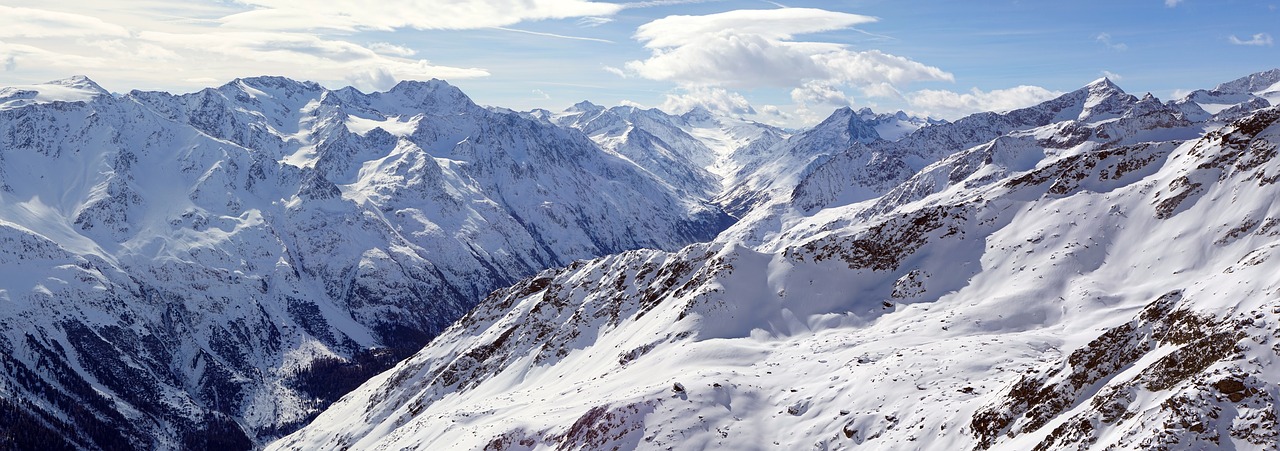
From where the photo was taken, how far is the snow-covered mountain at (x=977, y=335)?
125 feet

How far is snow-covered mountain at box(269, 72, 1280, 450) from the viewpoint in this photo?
3803 cm

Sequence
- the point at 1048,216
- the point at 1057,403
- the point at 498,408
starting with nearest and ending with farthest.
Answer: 1. the point at 1057,403
2. the point at 1048,216
3. the point at 498,408

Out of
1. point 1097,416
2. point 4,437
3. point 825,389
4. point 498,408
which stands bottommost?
point 4,437

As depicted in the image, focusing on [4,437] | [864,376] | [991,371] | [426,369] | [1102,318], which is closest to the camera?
[991,371]

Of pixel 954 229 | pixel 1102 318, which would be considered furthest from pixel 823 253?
pixel 1102 318

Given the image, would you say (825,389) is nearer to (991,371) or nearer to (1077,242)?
(991,371)

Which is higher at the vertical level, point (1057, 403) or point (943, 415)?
point (1057, 403)

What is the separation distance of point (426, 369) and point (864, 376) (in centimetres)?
11443

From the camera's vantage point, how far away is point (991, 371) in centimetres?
5412

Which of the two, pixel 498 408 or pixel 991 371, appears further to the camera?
pixel 498 408

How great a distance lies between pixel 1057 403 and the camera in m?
42.3

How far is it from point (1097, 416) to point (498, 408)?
219ft

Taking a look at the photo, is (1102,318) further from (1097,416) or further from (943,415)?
(1097,416)

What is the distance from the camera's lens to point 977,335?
65625 mm
